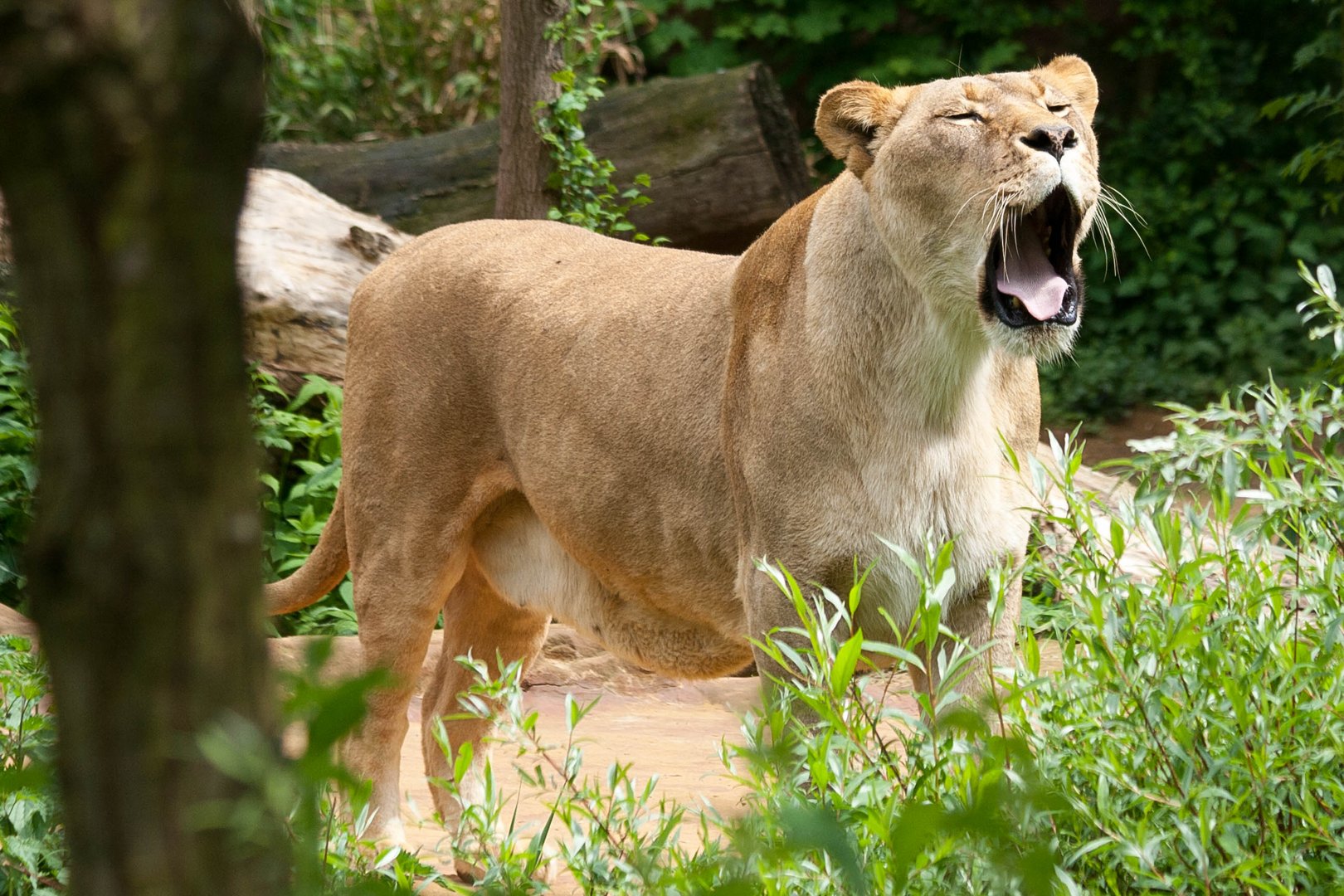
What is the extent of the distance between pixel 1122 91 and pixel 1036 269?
29.5ft

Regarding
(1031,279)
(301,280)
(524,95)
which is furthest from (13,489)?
(1031,279)

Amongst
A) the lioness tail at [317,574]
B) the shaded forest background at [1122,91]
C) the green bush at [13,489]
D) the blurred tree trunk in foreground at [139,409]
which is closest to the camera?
the blurred tree trunk in foreground at [139,409]

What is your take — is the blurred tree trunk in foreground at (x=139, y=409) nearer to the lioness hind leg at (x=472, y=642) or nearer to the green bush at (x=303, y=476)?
the lioness hind leg at (x=472, y=642)

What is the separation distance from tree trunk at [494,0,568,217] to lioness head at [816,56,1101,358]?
9.89ft

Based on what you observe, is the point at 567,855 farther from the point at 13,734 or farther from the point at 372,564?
the point at 372,564

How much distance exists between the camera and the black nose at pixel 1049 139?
2947mm

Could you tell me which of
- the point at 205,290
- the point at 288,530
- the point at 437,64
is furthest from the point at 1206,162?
the point at 205,290

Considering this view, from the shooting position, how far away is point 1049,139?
2.96 metres

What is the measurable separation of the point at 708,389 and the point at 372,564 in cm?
114

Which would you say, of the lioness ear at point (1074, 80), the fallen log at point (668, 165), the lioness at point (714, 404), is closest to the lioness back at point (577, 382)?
the lioness at point (714, 404)

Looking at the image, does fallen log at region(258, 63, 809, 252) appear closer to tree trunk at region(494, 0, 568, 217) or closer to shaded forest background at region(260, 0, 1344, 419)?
tree trunk at region(494, 0, 568, 217)

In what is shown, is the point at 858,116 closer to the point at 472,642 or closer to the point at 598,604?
the point at 598,604

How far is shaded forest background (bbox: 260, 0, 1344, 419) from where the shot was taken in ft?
33.0

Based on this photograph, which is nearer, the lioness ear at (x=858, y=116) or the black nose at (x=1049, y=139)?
the black nose at (x=1049, y=139)
